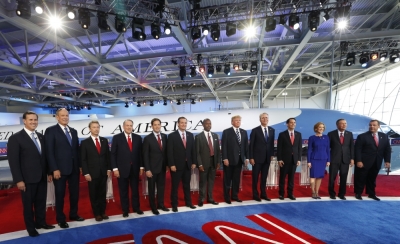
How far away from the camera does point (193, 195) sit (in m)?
5.24

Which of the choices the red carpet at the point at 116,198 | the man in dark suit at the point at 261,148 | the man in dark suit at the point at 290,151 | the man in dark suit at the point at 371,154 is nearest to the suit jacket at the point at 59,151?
the red carpet at the point at 116,198

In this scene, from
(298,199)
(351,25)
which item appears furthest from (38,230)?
(351,25)

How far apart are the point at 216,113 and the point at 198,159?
12.8 feet

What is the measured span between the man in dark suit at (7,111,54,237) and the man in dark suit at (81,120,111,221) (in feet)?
2.13

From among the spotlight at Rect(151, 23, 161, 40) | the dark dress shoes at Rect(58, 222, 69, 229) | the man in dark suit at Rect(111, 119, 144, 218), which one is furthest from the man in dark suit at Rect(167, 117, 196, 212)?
the spotlight at Rect(151, 23, 161, 40)

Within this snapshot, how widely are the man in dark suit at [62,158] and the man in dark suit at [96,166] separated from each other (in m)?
0.21

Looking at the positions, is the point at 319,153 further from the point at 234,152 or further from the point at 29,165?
the point at 29,165

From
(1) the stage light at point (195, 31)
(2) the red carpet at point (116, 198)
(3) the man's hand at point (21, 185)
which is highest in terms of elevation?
(1) the stage light at point (195, 31)

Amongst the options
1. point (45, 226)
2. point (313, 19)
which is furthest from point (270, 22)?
point (45, 226)

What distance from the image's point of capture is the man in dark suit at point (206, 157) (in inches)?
170

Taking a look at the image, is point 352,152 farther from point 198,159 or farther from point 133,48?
point 133,48

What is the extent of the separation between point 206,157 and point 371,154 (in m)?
3.91

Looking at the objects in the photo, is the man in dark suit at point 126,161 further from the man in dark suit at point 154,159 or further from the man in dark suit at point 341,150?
the man in dark suit at point 341,150

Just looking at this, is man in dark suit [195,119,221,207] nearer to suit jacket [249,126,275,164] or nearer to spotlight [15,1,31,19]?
suit jacket [249,126,275,164]
